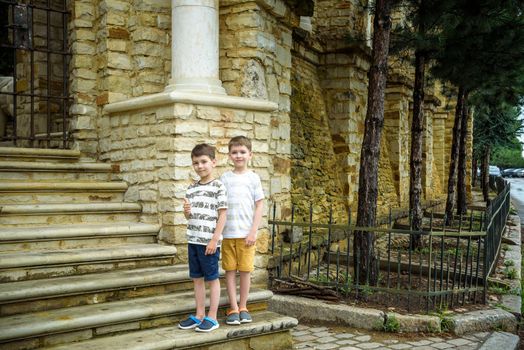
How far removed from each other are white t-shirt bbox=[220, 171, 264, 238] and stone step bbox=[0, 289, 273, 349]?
638mm

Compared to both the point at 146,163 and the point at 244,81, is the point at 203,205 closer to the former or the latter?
the point at 146,163

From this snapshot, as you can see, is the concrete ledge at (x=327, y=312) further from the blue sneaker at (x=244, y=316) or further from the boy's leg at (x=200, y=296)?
the boy's leg at (x=200, y=296)

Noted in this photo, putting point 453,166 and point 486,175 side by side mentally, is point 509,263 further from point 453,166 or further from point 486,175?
point 486,175

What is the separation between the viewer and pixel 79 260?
435 centimetres

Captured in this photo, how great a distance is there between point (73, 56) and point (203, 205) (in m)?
3.60

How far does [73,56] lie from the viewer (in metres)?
6.46

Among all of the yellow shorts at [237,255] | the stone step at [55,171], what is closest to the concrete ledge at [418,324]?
the yellow shorts at [237,255]

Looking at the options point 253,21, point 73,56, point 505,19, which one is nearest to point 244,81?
point 253,21

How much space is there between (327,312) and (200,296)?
185 cm

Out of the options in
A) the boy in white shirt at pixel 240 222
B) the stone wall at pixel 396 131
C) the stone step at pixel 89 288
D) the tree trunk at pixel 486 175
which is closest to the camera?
the stone step at pixel 89 288

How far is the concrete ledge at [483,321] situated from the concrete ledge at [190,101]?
284 centimetres

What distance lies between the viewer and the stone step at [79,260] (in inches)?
160

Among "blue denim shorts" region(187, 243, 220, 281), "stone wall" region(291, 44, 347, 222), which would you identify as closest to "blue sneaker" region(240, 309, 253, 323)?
"blue denim shorts" region(187, 243, 220, 281)

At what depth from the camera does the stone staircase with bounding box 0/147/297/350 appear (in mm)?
3594
